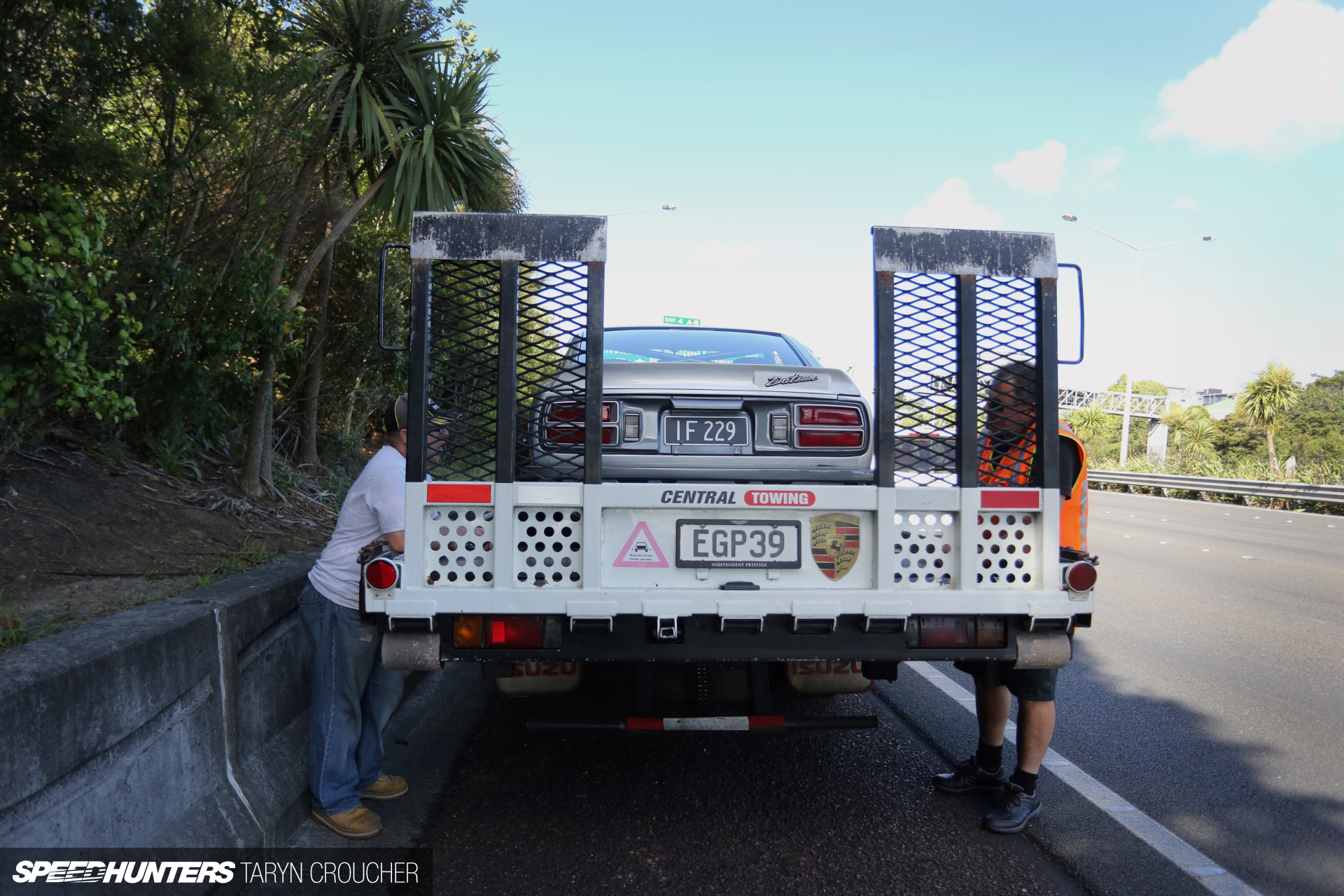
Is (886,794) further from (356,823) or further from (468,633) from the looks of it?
(356,823)

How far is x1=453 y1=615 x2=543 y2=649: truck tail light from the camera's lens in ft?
9.97

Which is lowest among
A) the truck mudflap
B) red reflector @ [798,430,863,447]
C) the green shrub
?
the truck mudflap

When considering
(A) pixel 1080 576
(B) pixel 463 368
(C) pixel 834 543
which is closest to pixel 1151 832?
(A) pixel 1080 576

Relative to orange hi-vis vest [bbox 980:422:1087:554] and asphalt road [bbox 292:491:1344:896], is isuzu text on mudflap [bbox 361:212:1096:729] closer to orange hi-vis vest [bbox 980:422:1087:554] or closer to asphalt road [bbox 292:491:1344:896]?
orange hi-vis vest [bbox 980:422:1087:554]

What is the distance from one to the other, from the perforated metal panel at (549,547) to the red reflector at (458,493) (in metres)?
0.12

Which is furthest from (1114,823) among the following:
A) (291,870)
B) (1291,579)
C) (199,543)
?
(1291,579)

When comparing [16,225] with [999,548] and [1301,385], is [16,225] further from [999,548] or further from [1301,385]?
[1301,385]

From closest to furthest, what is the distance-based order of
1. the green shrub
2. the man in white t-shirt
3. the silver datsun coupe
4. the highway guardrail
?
the man in white t-shirt
the green shrub
the silver datsun coupe
the highway guardrail

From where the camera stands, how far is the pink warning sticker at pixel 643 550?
3.11 metres

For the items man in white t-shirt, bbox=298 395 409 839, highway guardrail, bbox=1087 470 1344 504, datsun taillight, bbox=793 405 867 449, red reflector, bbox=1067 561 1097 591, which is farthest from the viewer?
highway guardrail, bbox=1087 470 1344 504

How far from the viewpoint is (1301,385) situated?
39.3m

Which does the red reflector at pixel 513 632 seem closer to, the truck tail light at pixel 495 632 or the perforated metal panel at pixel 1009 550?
the truck tail light at pixel 495 632

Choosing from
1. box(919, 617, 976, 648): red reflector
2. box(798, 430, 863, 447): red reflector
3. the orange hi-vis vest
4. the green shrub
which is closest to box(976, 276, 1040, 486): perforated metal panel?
the orange hi-vis vest

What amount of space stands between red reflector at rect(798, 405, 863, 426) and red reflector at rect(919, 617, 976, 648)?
1.31 m
